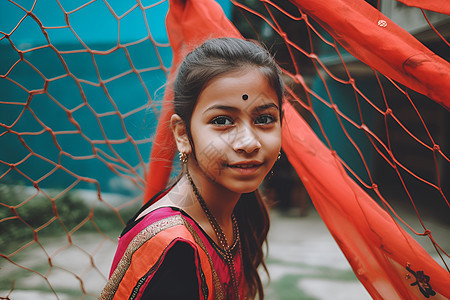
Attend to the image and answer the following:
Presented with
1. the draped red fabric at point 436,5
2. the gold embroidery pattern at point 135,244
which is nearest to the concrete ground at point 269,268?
the gold embroidery pattern at point 135,244

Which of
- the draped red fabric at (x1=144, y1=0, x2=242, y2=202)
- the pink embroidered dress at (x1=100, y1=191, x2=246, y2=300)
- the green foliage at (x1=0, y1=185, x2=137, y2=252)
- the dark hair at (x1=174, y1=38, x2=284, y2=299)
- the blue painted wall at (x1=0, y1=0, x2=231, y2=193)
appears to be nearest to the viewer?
the pink embroidered dress at (x1=100, y1=191, x2=246, y2=300)

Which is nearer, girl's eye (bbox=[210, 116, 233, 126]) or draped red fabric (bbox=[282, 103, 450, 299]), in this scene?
girl's eye (bbox=[210, 116, 233, 126])

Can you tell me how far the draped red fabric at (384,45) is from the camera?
738 mm

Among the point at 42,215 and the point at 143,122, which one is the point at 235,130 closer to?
the point at 143,122

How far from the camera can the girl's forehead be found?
0.74 meters

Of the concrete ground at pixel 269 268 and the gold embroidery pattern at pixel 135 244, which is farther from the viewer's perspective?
the concrete ground at pixel 269 268

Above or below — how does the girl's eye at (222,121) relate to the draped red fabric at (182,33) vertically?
below

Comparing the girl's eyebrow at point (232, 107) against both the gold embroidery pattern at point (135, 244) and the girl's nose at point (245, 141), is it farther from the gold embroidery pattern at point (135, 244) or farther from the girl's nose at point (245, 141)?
the gold embroidery pattern at point (135, 244)

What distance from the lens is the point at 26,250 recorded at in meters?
2.86

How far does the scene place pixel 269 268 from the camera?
2.82 metres

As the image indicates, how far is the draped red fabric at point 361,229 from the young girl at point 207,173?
192 millimetres

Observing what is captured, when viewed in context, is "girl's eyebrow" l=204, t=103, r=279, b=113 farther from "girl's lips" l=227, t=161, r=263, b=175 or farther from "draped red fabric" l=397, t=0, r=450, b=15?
"draped red fabric" l=397, t=0, r=450, b=15

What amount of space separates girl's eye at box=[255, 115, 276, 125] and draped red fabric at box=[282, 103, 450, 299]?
209mm

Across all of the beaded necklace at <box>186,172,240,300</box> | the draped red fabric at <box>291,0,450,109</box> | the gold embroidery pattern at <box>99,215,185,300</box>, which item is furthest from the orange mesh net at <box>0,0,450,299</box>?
the gold embroidery pattern at <box>99,215,185,300</box>
